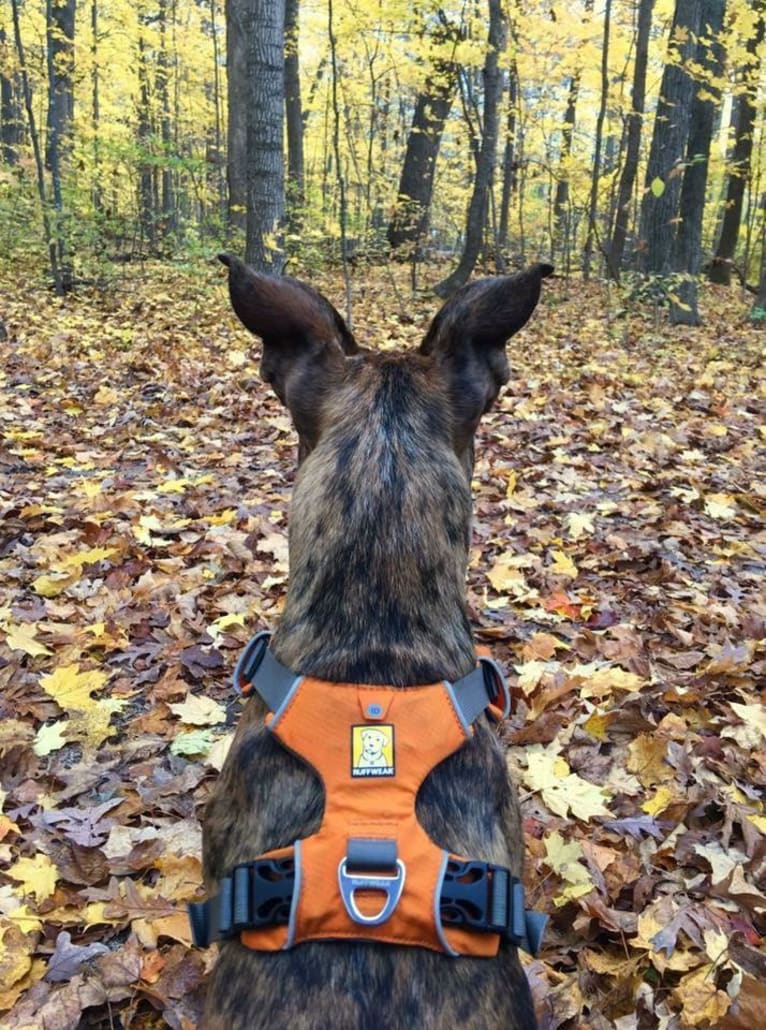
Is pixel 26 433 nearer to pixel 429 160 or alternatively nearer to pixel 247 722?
pixel 247 722

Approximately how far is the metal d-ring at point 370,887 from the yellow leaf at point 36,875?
2038mm

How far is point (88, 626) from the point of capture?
493cm

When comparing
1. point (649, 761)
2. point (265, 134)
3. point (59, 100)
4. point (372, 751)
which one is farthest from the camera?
point (59, 100)

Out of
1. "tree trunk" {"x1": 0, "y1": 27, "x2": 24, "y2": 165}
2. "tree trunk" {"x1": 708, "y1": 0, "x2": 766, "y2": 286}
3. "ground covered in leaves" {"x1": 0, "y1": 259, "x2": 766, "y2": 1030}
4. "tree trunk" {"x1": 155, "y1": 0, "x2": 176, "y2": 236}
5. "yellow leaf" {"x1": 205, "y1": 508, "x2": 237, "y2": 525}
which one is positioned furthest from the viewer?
"tree trunk" {"x1": 0, "y1": 27, "x2": 24, "y2": 165}

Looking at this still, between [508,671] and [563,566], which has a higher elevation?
[563,566]

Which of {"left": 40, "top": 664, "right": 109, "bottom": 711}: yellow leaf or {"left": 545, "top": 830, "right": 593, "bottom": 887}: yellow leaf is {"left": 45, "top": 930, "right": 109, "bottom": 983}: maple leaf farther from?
{"left": 545, "top": 830, "right": 593, "bottom": 887}: yellow leaf

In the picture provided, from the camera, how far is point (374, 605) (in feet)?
7.16

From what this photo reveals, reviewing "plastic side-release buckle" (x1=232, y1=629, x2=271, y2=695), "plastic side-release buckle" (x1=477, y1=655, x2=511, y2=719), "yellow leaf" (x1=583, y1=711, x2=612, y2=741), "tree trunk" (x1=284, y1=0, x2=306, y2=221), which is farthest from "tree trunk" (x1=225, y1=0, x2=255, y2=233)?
"plastic side-release buckle" (x1=477, y1=655, x2=511, y2=719)

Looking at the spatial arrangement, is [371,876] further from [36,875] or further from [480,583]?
[480,583]

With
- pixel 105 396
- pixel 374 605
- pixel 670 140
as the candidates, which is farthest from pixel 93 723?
pixel 670 140

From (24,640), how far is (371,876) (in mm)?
3585

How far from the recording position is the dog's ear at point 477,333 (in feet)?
8.91

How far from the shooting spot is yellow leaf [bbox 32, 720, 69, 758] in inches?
155

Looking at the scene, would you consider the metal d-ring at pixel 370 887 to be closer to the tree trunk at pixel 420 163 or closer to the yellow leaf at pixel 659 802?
the yellow leaf at pixel 659 802
